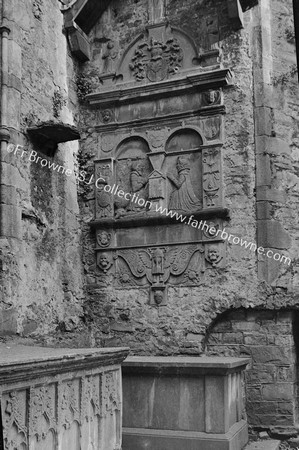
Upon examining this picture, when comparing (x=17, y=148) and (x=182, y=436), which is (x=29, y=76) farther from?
(x=182, y=436)

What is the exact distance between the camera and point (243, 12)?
787 cm

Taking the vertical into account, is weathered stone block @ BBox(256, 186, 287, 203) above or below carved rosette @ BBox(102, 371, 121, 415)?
above

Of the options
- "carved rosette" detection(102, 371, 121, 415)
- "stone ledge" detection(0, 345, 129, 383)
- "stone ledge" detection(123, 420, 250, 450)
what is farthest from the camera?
"stone ledge" detection(123, 420, 250, 450)

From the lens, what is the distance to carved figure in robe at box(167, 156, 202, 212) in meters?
7.69

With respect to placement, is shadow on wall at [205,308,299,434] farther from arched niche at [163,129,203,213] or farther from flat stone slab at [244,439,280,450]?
arched niche at [163,129,203,213]

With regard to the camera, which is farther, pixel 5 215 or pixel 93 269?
pixel 93 269

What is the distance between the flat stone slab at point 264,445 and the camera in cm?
637

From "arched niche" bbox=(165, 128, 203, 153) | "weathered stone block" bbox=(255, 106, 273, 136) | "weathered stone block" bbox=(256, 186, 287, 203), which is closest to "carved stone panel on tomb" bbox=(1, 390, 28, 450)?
"weathered stone block" bbox=(256, 186, 287, 203)

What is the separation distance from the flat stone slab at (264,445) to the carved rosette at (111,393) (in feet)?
6.28

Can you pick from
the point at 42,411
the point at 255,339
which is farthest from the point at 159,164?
the point at 42,411

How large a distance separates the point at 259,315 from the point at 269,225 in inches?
43.3

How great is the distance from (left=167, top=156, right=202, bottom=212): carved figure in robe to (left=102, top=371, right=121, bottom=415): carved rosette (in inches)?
118

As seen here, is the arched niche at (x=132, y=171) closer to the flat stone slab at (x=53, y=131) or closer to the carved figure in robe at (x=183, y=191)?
the carved figure in robe at (x=183, y=191)

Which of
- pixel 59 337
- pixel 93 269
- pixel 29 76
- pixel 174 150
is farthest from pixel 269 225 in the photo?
pixel 29 76
